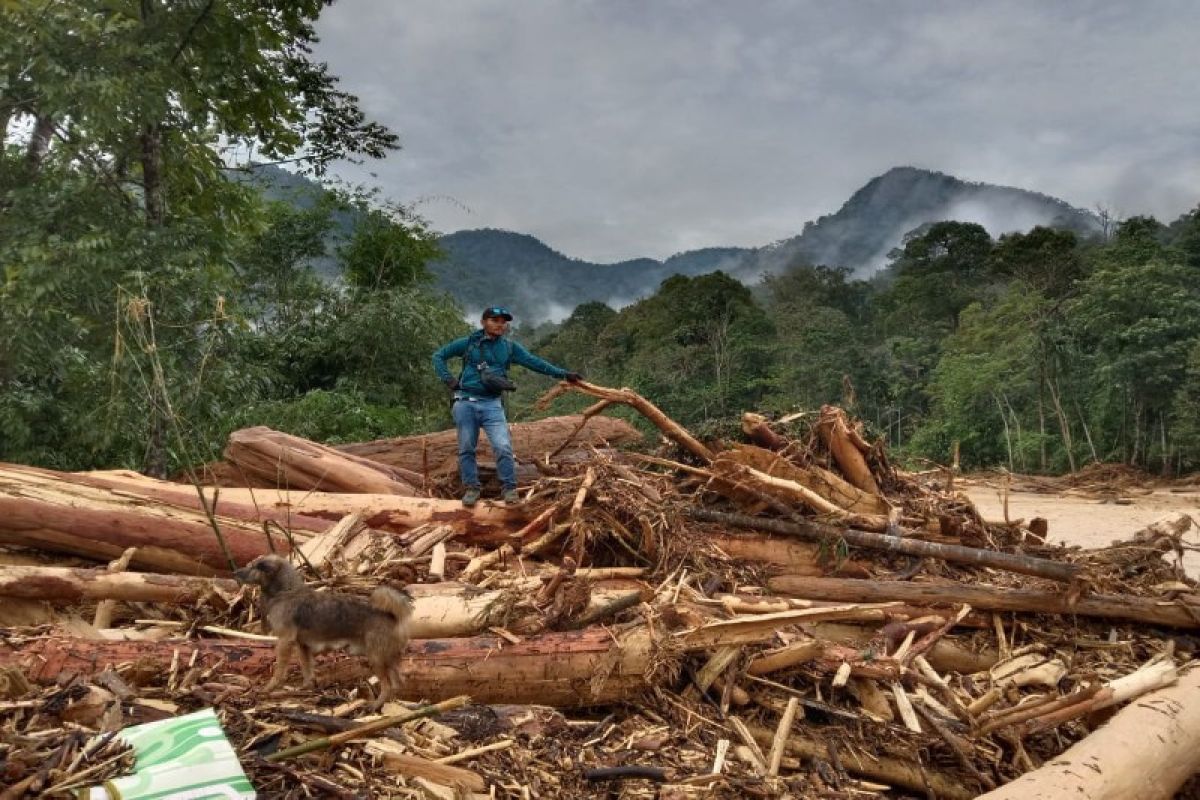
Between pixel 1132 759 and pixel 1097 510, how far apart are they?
16270 millimetres

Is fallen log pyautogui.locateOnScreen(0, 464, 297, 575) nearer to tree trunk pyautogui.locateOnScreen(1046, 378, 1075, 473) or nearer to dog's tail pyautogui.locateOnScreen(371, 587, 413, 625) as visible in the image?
dog's tail pyautogui.locateOnScreen(371, 587, 413, 625)

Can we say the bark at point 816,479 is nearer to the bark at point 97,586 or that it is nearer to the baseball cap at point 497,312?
the baseball cap at point 497,312

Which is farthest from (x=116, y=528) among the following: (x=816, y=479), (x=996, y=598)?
(x=996, y=598)

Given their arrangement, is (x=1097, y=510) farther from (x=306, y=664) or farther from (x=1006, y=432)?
(x=306, y=664)

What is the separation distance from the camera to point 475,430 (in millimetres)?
7113

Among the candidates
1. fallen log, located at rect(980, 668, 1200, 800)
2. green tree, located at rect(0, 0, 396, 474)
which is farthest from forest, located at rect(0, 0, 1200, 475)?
fallen log, located at rect(980, 668, 1200, 800)

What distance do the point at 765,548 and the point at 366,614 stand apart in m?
4.09

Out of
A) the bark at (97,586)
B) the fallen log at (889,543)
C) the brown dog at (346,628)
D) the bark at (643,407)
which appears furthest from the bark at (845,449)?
the bark at (97,586)

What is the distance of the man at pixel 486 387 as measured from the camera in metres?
6.89

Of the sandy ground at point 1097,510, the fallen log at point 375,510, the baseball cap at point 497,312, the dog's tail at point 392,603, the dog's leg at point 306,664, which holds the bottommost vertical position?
the sandy ground at point 1097,510

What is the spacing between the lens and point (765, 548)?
6.62 meters

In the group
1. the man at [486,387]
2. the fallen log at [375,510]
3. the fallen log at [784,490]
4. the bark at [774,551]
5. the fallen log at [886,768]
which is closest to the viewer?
the fallen log at [886,768]

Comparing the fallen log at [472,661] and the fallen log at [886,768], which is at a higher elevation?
the fallen log at [472,661]

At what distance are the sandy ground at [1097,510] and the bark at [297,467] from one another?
9.90 m
